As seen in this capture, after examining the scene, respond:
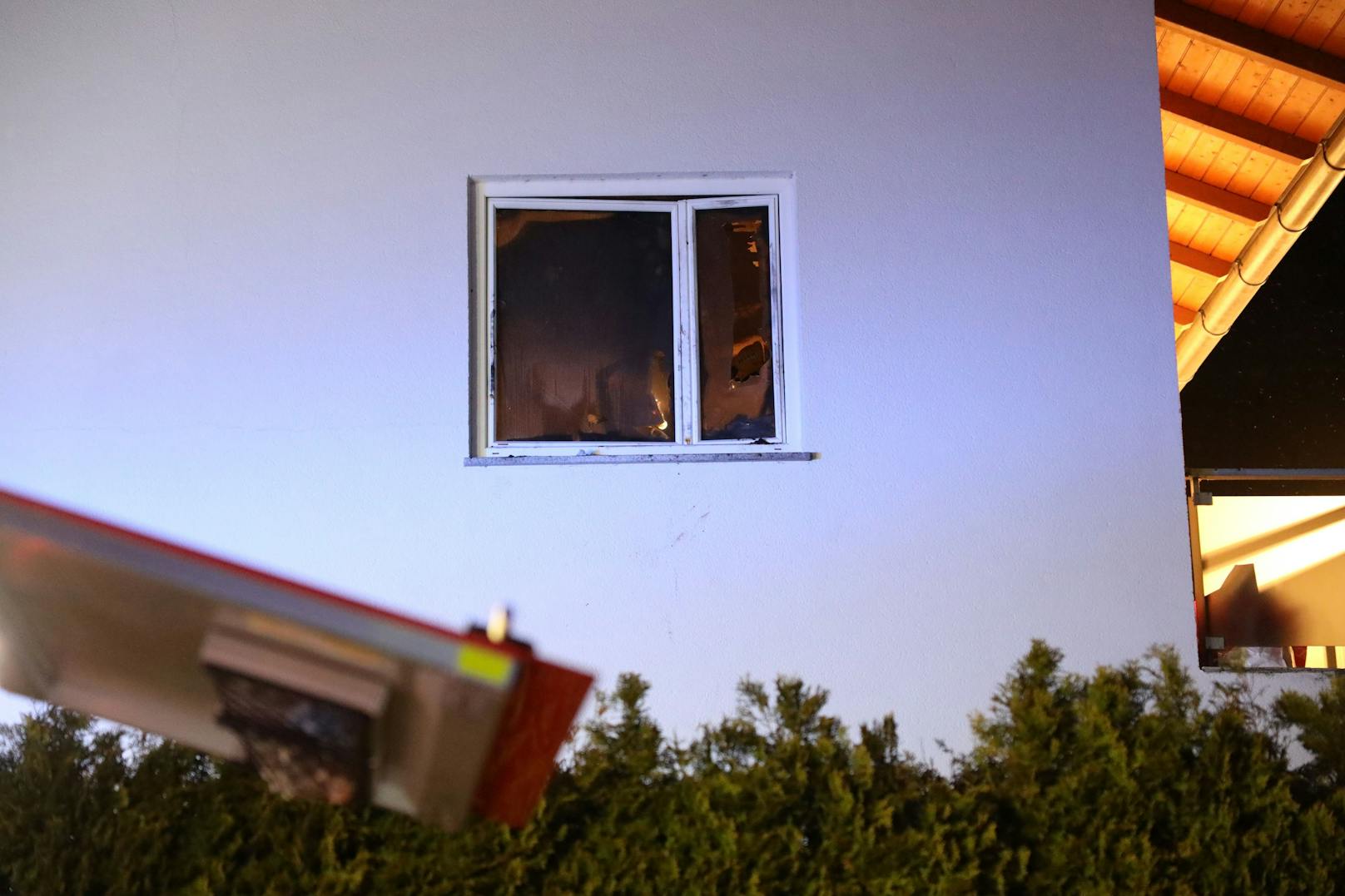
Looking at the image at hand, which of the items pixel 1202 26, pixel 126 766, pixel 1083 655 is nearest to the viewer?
pixel 126 766

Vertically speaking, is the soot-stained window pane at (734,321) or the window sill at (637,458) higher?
the soot-stained window pane at (734,321)

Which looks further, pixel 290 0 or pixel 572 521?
pixel 290 0

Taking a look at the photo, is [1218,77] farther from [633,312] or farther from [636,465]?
[636,465]

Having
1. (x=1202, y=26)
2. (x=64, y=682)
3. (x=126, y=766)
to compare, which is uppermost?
(x=1202, y=26)

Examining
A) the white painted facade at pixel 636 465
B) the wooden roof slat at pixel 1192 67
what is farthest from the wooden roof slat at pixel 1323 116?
the white painted facade at pixel 636 465

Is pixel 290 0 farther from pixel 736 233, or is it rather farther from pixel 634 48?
pixel 736 233

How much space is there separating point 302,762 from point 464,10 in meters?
3.47

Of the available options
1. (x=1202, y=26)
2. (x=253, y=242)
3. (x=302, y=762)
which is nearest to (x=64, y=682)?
A: (x=302, y=762)

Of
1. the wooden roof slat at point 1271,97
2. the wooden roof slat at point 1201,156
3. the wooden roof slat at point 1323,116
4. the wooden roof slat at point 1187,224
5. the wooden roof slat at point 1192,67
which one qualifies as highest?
the wooden roof slat at point 1192,67

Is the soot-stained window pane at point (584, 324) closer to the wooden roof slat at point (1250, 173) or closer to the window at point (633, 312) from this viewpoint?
the window at point (633, 312)

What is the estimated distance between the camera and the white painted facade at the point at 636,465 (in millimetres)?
4633

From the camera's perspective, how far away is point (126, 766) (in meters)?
3.62

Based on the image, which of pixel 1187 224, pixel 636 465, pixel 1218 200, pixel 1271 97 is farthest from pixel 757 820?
pixel 1187 224

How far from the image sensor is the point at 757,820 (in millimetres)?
3656
